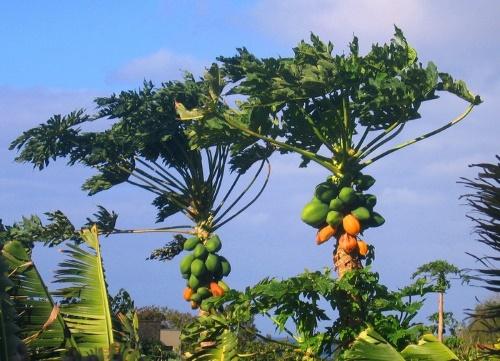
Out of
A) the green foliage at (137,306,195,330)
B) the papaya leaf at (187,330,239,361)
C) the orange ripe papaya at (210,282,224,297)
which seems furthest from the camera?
the green foliage at (137,306,195,330)

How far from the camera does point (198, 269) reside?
19.8m

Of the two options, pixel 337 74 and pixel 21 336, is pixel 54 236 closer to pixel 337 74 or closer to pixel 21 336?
pixel 337 74

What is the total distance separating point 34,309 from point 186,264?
45.4 ft

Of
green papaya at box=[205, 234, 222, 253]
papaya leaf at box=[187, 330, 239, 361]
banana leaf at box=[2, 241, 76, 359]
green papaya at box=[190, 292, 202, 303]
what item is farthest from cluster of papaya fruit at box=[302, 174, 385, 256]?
green papaya at box=[205, 234, 222, 253]

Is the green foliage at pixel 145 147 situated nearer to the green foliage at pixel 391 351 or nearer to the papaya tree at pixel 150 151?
the papaya tree at pixel 150 151

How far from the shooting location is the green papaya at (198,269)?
65.0 feet

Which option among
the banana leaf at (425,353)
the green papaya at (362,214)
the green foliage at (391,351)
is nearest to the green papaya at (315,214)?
the green papaya at (362,214)

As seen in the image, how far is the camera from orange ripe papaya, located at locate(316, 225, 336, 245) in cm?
1296

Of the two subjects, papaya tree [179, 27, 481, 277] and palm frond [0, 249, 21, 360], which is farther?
papaya tree [179, 27, 481, 277]

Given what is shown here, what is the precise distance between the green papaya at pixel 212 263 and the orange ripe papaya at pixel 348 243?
24.3 ft

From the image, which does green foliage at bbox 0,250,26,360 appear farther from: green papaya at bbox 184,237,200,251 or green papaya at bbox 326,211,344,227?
green papaya at bbox 184,237,200,251

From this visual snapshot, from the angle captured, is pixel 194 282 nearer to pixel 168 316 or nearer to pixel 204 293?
pixel 204 293

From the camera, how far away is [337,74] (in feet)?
43.7

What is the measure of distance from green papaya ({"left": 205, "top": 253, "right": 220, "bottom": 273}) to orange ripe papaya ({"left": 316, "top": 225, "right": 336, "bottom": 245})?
706 centimetres
